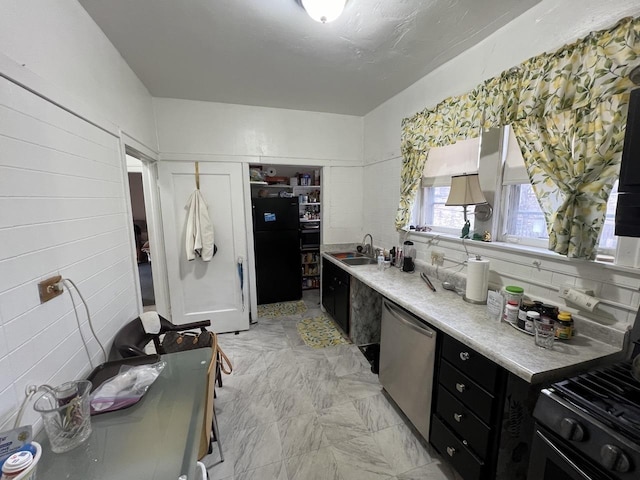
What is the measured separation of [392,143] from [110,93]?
236 cm

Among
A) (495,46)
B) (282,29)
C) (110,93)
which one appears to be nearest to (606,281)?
(495,46)

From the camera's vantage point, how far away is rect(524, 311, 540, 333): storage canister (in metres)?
1.25

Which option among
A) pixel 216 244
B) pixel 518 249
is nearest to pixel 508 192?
pixel 518 249

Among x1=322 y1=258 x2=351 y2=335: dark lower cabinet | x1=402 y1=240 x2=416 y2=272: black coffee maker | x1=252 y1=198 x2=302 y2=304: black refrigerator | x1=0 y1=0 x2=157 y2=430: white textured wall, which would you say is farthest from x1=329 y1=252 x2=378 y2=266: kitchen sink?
x1=0 y1=0 x2=157 y2=430: white textured wall

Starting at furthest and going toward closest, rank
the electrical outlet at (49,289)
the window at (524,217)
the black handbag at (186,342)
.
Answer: the black handbag at (186,342) → the window at (524,217) → the electrical outlet at (49,289)

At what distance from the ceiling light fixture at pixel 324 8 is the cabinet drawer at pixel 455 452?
2284mm

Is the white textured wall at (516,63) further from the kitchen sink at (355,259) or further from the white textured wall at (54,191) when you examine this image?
the white textured wall at (54,191)

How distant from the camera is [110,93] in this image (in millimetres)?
1708

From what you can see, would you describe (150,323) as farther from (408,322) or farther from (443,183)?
(443,183)

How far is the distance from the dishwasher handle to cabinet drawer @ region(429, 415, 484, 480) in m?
0.48

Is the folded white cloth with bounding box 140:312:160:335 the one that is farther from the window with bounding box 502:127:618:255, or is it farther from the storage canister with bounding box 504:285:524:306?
the window with bounding box 502:127:618:255

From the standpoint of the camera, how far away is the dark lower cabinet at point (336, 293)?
2.79 m

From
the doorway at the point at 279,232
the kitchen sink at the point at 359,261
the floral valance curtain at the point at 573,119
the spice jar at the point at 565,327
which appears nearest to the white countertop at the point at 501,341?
the spice jar at the point at 565,327

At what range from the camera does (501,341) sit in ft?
4.03
